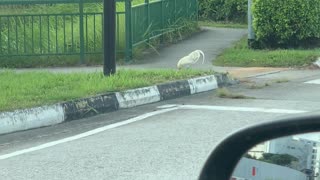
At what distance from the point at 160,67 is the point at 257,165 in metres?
10.7

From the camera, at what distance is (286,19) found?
49.6 ft

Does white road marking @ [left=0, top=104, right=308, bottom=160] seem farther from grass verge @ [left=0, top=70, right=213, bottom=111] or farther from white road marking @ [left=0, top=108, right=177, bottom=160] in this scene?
grass verge @ [left=0, top=70, right=213, bottom=111]

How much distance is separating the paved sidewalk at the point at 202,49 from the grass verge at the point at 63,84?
157cm

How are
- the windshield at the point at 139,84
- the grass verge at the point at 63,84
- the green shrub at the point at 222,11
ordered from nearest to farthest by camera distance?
the windshield at the point at 139,84, the grass verge at the point at 63,84, the green shrub at the point at 222,11

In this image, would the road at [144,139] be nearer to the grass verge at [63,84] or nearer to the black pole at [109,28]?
the grass verge at [63,84]

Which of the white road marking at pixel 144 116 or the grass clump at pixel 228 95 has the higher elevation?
the grass clump at pixel 228 95

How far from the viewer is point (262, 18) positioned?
1524 cm

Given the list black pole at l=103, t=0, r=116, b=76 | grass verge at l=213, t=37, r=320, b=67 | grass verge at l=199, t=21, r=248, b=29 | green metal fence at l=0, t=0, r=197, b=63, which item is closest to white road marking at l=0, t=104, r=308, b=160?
black pole at l=103, t=0, r=116, b=76

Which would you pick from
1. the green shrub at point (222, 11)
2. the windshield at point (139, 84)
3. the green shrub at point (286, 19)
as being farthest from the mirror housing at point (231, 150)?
the green shrub at point (222, 11)

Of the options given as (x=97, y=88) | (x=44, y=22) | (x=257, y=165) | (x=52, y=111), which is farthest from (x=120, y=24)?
(x=257, y=165)

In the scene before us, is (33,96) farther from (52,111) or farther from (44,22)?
(44,22)

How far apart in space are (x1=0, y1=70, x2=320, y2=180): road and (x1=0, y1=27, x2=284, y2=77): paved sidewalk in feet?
7.16

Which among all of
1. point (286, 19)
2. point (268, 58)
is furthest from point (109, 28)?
point (286, 19)

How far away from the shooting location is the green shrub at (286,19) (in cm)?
1506
